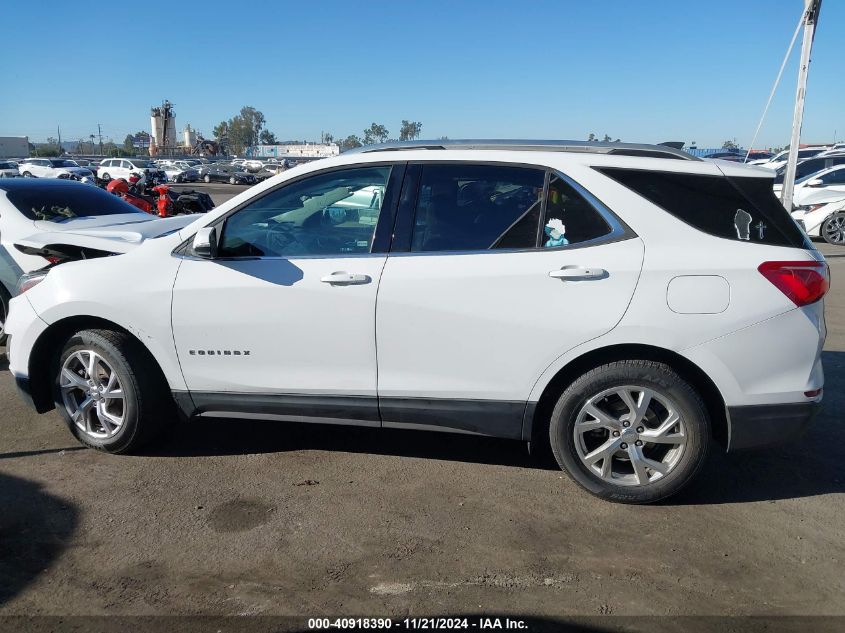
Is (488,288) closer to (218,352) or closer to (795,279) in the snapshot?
(795,279)

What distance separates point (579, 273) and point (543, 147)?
84cm

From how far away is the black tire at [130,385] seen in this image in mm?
4164

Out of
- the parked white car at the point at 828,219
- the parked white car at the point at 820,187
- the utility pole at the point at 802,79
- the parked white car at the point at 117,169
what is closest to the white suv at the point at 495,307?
the utility pole at the point at 802,79

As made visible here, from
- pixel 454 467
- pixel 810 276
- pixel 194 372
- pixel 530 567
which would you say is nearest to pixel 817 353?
pixel 810 276

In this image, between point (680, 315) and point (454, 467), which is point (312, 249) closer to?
point (454, 467)

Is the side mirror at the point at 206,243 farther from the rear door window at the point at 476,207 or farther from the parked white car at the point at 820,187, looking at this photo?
the parked white car at the point at 820,187

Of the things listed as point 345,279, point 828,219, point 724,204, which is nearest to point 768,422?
point 724,204

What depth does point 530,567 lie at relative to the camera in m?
Answer: 3.20

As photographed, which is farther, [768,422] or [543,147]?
[543,147]

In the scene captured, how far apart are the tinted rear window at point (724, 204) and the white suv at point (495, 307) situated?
0.01 meters

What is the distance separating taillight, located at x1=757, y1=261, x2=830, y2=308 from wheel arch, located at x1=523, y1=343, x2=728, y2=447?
0.56 m

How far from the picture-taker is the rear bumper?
352cm

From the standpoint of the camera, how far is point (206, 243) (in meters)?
3.89

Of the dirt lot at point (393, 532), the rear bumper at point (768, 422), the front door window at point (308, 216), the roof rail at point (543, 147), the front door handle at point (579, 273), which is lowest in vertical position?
the dirt lot at point (393, 532)
